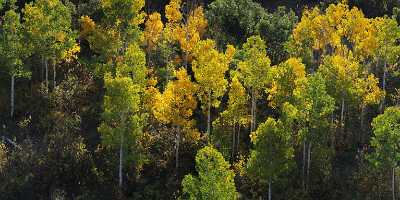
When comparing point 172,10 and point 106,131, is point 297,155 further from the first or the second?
point 172,10

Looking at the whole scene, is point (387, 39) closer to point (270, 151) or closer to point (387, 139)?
point (387, 139)

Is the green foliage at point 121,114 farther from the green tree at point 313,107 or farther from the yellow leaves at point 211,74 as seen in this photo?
the green tree at point 313,107

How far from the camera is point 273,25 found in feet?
220

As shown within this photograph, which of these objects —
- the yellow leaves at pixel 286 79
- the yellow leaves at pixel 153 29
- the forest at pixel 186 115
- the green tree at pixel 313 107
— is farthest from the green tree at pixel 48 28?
the green tree at pixel 313 107

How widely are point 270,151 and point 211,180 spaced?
6.55 meters

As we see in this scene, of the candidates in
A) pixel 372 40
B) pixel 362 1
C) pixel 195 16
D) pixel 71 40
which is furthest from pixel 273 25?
pixel 71 40

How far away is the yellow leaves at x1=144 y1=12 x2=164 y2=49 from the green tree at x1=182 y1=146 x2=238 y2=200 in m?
22.2

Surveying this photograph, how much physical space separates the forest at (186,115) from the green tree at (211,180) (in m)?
0.09

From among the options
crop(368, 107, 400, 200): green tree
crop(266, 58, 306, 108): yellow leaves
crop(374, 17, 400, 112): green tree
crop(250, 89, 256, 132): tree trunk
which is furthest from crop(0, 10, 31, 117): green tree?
crop(374, 17, 400, 112): green tree

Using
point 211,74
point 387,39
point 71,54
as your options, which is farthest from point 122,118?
point 387,39

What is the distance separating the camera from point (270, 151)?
45.9 metres

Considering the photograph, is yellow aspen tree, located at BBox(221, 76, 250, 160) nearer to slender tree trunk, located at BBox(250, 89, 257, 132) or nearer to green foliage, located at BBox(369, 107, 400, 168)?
slender tree trunk, located at BBox(250, 89, 257, 132)

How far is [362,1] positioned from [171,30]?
2871 cm

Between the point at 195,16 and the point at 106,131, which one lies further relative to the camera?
the point at 195,16
